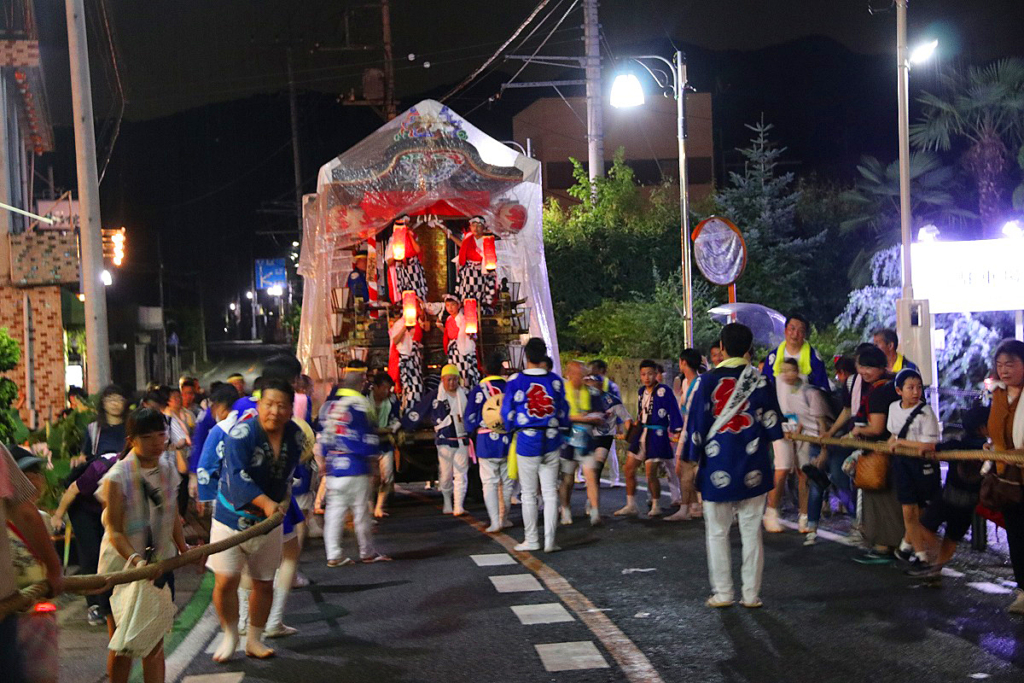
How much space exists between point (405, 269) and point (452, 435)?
3793mm

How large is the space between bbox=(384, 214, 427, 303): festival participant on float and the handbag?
9.63 metres

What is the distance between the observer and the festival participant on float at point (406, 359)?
14.8m

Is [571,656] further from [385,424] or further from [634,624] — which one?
[385,424]

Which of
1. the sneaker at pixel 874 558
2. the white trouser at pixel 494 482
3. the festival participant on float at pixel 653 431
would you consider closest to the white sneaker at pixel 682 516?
the festival participant on float at pixel 653 431

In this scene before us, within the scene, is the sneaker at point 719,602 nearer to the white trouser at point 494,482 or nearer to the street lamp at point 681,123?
the white trouser at point 494,482

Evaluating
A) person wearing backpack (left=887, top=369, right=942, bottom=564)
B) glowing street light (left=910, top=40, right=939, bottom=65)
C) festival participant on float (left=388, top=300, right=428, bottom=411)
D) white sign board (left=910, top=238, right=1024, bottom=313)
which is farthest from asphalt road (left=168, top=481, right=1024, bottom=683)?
glowing street light (left=910, top=40, right=939, bottom=65)

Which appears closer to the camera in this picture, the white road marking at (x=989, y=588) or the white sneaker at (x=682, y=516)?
the white road marking at (x=989, y=588)

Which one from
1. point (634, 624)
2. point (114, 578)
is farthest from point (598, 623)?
point (114, 578)

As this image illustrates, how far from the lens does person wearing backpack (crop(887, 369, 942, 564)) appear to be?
8.17m

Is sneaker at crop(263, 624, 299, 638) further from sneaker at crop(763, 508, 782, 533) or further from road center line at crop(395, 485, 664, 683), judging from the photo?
sneaker at crop(763, 508, 782, 533)

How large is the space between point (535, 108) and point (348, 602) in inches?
1288

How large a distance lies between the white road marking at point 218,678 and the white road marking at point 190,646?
0.10 meters

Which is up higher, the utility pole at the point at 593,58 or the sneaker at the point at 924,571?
the utility pole at the point at 593,58

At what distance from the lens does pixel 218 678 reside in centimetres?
624
